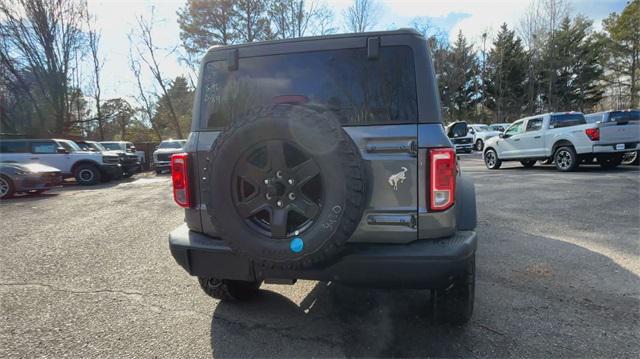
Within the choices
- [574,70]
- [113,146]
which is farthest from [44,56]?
[574,70]

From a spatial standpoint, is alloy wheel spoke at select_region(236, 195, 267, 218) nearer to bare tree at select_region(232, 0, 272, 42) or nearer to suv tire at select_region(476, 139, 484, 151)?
suv tire at select_region(476, 139, 484, 151)

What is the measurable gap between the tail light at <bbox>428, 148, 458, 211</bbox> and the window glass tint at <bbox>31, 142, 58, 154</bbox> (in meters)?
15.5

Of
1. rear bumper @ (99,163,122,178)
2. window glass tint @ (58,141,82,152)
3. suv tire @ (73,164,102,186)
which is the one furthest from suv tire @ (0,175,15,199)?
rear bumper @ (99,163,122,178)

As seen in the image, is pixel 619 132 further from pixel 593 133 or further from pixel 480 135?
pixel 480 135

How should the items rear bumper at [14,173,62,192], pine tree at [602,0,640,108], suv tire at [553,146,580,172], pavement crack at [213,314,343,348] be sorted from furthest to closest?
pine tree at [602,0,640,108] → suv tire at [553,146,580,172] → rear bumper at [14,173,62,192] → pavement crack at [213,314,343,348]

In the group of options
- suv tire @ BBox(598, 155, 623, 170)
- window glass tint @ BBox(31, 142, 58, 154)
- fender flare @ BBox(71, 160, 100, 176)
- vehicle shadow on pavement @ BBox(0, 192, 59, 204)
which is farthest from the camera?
fender flare @ BBox(71, 160, 100, 176)

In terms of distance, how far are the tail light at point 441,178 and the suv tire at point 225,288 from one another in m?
1.81

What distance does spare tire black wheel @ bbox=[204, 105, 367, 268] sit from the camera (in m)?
2.05

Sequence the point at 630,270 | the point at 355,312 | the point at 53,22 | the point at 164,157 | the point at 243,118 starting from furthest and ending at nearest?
the point at 53,22
the point at 164,157
the point at 630,270
the point at 355,312
the point at 243,118

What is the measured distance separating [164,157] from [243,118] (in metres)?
17.7

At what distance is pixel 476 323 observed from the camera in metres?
2.76

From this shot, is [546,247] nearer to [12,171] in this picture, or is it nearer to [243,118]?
[243,118]

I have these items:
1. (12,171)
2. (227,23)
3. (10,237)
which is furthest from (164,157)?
(227,23)

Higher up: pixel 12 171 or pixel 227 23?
pixel 227 23
